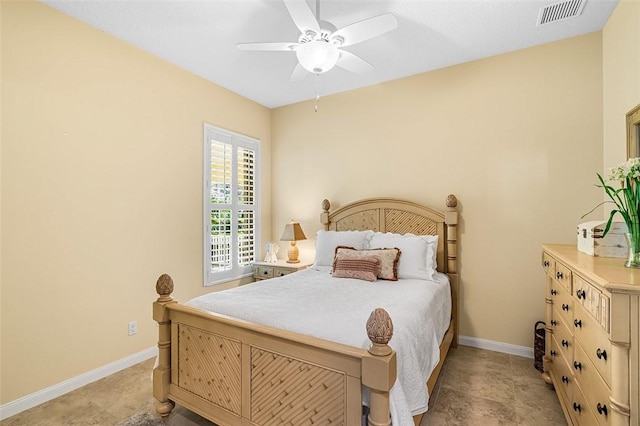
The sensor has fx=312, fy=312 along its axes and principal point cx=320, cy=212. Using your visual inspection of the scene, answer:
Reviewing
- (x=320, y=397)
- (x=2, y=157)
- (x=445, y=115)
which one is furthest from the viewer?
(x=445, y=115)

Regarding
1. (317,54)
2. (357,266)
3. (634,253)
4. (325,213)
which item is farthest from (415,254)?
(317,54)

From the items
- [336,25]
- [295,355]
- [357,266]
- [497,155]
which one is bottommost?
[295,355]

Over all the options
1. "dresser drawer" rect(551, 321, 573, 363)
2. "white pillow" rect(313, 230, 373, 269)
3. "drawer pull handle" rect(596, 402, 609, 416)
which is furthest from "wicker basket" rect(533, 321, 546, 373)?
"white pillow" rect(313, 230, 373, 269)

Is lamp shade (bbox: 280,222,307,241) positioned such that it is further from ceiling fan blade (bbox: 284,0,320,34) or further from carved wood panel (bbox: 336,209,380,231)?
ceiling fan blade (bbox: 284,0,320,34)

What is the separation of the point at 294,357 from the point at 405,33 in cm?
261

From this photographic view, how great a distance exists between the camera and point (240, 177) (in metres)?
4.05

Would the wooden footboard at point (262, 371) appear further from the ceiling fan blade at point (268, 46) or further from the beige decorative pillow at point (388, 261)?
the ceiling fan blade at point (268, 46)

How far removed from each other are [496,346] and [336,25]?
3256 millimetres

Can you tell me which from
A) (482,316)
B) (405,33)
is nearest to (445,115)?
(405,33)

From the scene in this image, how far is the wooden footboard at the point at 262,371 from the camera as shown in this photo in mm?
1310

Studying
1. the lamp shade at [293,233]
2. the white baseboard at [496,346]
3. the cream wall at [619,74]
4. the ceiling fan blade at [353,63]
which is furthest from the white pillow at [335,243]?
the cream wall at [619,74]

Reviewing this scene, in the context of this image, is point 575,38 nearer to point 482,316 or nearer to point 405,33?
point 405,33

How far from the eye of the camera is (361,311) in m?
1.85

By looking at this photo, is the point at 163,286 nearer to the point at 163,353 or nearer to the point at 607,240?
the point at 163,353
